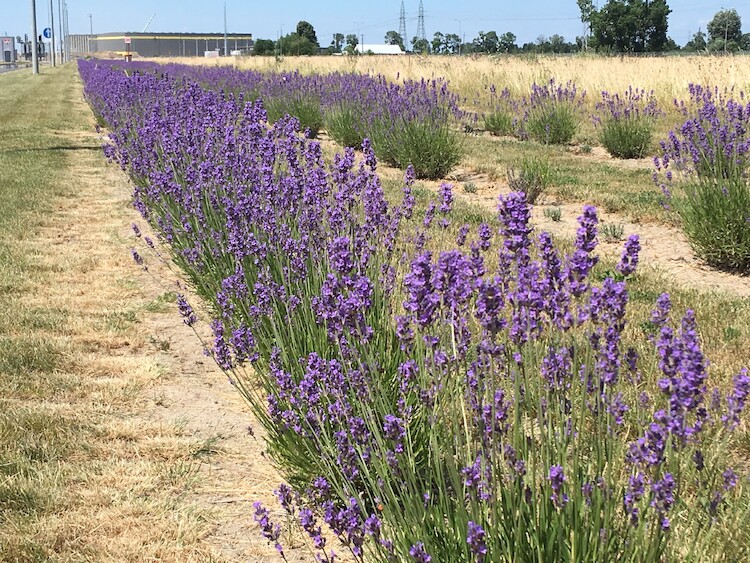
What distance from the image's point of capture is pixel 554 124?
12.7 meters

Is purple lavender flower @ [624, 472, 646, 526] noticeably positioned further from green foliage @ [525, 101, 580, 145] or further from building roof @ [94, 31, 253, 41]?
building roof @ [94, 31, 253, 41]

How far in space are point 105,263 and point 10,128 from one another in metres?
11.4

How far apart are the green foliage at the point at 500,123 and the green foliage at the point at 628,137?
9.81ft

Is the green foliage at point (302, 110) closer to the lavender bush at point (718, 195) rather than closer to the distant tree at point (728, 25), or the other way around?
the lavender bush at point (718, 195)

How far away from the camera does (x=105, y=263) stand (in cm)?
609

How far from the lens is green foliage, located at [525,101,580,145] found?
12688 mm

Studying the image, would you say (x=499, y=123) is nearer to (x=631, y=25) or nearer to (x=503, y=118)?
(x=503, y=118)

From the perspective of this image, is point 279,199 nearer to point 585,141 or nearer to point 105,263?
point 105,263

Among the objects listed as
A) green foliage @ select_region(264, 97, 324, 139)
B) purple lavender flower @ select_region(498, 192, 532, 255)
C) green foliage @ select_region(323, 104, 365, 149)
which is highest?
green foliage @ select_region(264, 97, 324, 139)

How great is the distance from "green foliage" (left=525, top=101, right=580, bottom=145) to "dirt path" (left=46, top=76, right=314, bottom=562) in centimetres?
863

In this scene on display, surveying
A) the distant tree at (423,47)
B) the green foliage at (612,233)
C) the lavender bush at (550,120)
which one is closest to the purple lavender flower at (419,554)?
the green foliage at (612,233)

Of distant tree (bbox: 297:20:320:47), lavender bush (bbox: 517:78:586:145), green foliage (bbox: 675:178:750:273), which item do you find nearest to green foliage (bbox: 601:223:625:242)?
green foliage (bbox: 675:178:750:273)

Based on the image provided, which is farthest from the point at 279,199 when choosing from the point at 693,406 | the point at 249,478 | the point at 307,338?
the point at 693,406

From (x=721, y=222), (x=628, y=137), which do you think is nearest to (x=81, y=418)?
(x=721, y=222)
